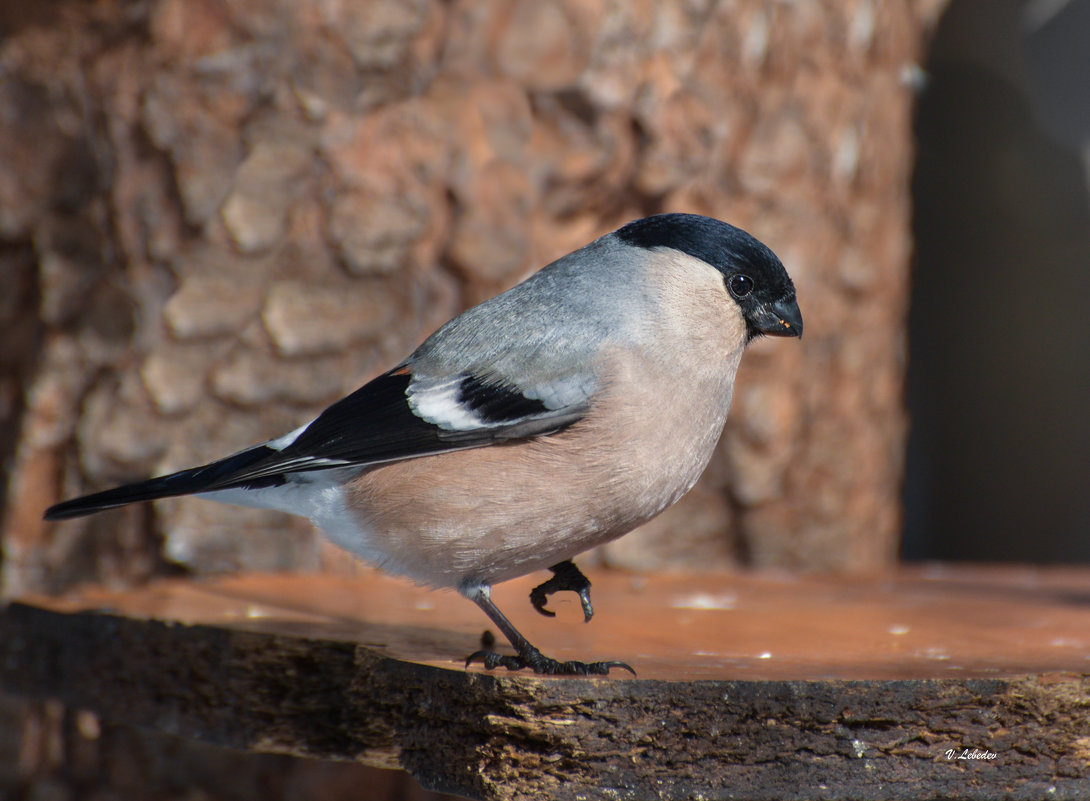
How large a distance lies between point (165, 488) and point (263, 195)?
1235mm

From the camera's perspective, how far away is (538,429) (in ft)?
7.34

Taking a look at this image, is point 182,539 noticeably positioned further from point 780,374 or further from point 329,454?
point 780,374

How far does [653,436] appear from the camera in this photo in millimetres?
2205

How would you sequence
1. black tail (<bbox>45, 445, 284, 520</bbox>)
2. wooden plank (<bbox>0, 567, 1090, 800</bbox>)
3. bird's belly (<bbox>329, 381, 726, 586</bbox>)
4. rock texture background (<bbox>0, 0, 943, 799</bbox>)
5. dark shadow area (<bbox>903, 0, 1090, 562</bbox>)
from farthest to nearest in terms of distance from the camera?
dark shadow area (<bbox>903, 0, 1090, 562</bbox>) → rock texture background (<bbox>0, 0, 943, 799</bbox>) → black tail (<bbox>45, 445, 284, 520</bbox>) → bird's belly (<bbox>329, 381, 726, 586</bbox>) → wooden plank (<bbox>0, 567, 1090, 800</bbox>)

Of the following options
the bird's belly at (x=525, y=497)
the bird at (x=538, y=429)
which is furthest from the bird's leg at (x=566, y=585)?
the bird's belly at (x=525, y=497)

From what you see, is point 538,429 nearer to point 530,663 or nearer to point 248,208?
point 530,663

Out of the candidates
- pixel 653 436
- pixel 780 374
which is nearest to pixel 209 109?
pixel 653 436

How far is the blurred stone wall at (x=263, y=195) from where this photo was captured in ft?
10.6

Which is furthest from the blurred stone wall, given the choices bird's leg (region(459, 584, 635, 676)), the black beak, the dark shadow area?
the dark shadow area

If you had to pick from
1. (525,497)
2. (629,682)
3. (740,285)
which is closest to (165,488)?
(525,497)

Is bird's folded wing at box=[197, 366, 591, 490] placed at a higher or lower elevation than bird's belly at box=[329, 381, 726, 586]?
higher

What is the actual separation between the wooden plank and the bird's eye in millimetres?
784

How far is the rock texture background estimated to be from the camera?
126 inches

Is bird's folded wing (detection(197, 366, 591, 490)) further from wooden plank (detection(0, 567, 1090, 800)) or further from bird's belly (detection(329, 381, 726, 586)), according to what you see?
wooden plank (detection(0, 567, 1090, 800))
